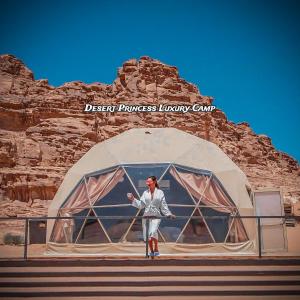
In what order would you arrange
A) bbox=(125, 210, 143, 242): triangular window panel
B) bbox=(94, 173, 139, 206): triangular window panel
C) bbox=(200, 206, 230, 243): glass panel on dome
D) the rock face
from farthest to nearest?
the rock face
bbox=(94, 173, 139, 206): triangular window panel
bbox=(200, 206, 230, 243): glass panel on dome
bbox=(125, 210, 143, 242): triangular window panel

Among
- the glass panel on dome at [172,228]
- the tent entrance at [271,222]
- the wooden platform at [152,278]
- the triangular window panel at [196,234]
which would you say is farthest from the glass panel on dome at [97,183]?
the tent entrance at [271,222]

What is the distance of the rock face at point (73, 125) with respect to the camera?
2717 inches

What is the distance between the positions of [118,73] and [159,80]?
13.4m

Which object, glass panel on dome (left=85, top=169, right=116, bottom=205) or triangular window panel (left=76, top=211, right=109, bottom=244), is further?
glass panel on dome (left=85, top=169, right=116, bottom=205)

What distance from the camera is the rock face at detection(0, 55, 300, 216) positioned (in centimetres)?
6900

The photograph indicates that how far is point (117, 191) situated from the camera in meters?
12.6

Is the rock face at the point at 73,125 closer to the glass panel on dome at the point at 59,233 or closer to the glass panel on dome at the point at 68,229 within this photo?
the glass panel on dome at the point at 59,233

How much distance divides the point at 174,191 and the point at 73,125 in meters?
82.9

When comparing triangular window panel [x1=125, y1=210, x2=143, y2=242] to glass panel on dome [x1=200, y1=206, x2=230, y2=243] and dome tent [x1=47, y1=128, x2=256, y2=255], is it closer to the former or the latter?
dome tent [x1=47, y1=128, x2=256, y2=255]

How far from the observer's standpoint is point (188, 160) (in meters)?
13.4

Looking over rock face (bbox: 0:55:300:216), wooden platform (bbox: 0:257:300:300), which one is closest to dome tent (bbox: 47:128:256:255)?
wooden platform (bbox: 0:257:300:300)

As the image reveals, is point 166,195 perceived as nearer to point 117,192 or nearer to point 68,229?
point 117,192

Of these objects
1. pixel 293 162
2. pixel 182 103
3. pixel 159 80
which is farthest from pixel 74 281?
pixel 293 162

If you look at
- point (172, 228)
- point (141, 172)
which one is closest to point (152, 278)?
point (172, 228)
